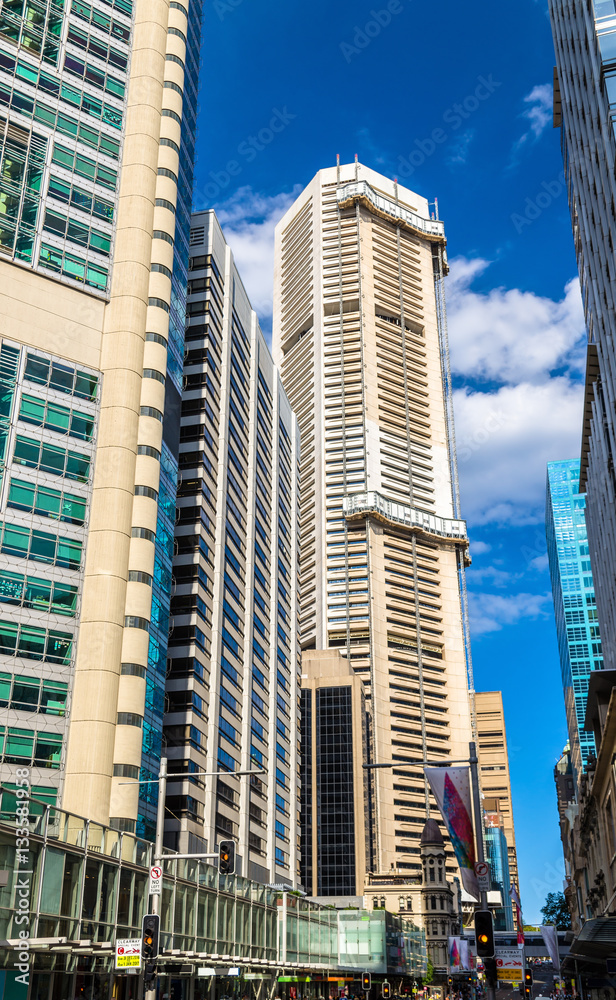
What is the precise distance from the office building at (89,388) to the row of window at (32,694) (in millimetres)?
87

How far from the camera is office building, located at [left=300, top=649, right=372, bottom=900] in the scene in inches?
5876

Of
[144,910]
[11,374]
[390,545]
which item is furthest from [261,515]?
[390,545]

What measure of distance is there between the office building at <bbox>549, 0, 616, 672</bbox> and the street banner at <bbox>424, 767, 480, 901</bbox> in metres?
32.9

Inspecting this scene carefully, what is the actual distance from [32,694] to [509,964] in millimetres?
30220

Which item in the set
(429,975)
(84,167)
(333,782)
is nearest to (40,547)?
(84,167)

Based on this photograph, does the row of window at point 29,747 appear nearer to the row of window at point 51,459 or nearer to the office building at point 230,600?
the row of window at point 51,459

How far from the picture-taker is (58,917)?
99.1 ft

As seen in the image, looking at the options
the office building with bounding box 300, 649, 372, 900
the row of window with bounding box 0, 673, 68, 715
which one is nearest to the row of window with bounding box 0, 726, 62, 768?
the row of window with bounding box 0, 673, 68, 715

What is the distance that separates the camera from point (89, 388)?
2451 inches

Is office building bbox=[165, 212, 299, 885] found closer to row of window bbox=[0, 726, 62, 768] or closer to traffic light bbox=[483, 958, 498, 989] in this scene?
row of window bbox=[0, 726, 62, 768]

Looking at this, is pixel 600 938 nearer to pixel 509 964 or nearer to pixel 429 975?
pixel 509 964

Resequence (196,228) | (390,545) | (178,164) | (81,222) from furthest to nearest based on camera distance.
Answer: (390,545)
(196,228)
(178,164)
(81,222)

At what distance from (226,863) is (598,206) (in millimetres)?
45473

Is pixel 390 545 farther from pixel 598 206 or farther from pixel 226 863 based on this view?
pixel 226 863
